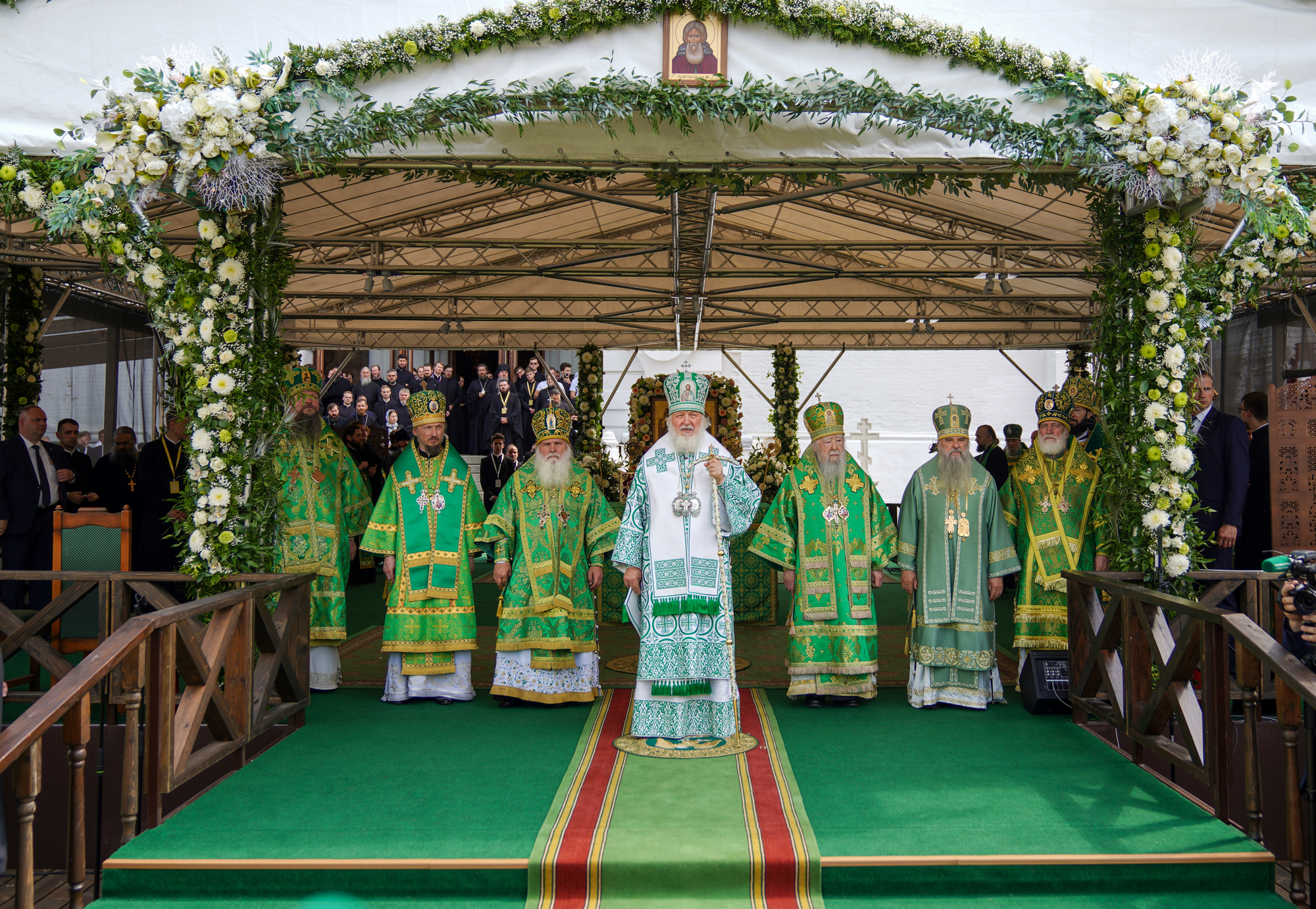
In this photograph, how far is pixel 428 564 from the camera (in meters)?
6.45

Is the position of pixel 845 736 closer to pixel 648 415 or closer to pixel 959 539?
pixel 959 539

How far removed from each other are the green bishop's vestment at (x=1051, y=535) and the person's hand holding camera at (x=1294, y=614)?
269 cm

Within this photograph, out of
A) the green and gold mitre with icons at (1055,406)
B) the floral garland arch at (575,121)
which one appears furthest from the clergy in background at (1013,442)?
the floral garland arch at (575,121)

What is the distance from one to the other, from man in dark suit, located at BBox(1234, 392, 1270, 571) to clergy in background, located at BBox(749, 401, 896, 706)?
288cm

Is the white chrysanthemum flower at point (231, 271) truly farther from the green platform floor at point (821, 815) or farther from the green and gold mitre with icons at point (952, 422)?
the green and gold mitre with icons at point (952, 422)

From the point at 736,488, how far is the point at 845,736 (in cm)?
148

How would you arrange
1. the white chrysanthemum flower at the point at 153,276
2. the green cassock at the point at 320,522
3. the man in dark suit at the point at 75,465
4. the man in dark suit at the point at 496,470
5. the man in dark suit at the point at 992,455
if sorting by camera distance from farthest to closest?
the man in dark suit at the point at 496,470
the man in dark suit at the point at 992,455
the man in dark suit at the point at 75,465
the green cassock at the point at 320,522
the white chrysanthemum flower at the point at 153,276

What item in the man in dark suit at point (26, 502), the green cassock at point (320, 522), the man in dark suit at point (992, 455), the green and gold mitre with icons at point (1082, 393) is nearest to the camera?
the green cassock at point (320, 522)

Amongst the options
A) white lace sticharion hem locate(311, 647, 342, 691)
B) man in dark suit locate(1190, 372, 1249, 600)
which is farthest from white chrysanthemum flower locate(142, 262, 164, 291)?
man in dark suit locate(1190, 372, 1249, 600)

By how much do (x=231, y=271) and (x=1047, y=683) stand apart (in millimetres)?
5150

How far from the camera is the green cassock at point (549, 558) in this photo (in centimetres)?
627

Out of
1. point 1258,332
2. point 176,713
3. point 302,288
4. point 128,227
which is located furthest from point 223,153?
point 1258,332

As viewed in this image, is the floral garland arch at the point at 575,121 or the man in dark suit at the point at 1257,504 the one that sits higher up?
the floral garland arch at the point at 575,121

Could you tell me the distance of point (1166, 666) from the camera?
182 inches
